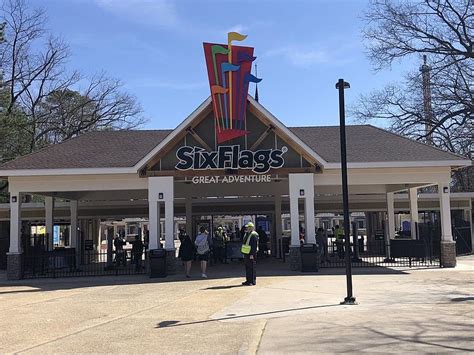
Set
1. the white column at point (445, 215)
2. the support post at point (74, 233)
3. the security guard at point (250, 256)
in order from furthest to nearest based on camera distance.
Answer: the support post at point (74, 233) < the white column at point (445, 215) < the security guard at point (250, 256)

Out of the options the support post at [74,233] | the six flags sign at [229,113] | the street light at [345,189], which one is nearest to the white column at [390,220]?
the six flags sign at [229,113]

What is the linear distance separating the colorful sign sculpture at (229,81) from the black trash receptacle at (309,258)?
461cm

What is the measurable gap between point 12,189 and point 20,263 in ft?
8.96

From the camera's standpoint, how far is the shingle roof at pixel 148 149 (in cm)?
1998

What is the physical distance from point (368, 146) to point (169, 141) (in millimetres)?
8112

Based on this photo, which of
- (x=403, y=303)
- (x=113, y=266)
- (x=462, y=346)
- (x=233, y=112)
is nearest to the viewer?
(x=462, y=346)

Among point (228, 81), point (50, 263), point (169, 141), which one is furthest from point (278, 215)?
point (50, 263)

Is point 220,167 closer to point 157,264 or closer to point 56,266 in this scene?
point 157,264

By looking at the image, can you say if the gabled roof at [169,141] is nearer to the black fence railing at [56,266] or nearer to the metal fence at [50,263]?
the metal fence at [50,263]

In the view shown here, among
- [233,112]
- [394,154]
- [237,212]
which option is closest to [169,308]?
[233,112]

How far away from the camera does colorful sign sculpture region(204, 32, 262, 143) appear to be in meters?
18.6

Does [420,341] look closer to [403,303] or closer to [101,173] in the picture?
[403,303]

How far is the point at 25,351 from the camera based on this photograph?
7.96m

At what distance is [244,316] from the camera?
10.5 meters
